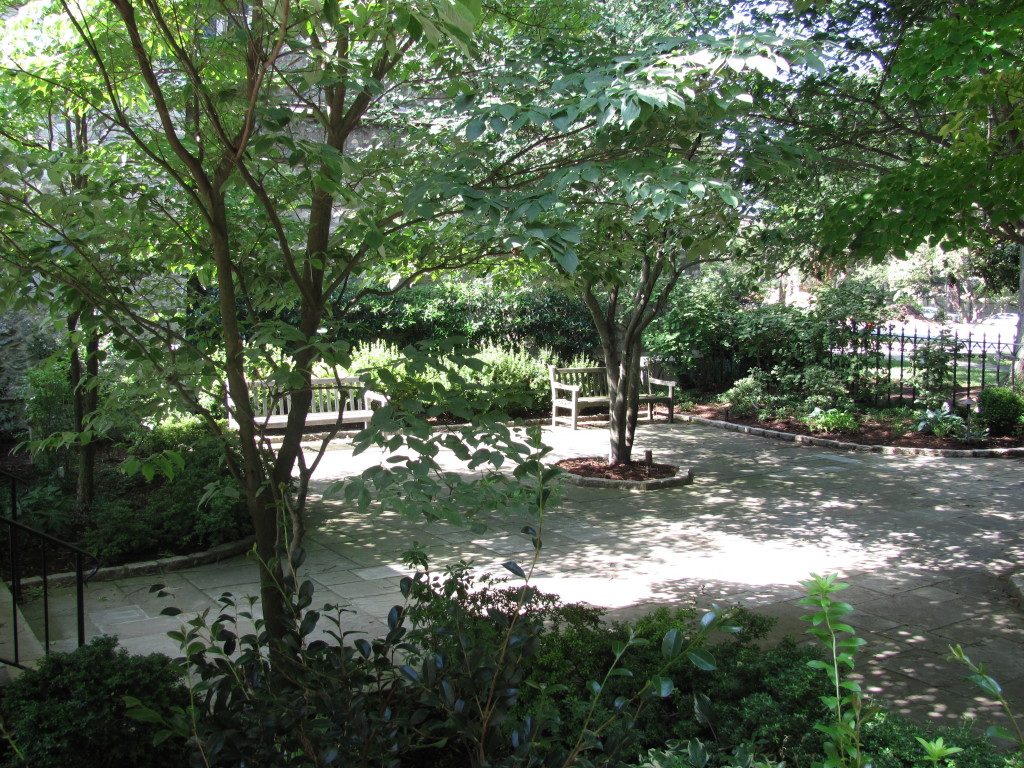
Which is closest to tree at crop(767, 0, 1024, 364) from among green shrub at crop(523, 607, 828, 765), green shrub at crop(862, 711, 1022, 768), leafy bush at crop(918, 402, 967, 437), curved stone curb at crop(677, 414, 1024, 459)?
green shrub at crop(523, 607, 828, 765)

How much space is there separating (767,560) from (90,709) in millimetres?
5464

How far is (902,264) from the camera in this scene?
122ft

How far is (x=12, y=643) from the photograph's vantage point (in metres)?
4.45

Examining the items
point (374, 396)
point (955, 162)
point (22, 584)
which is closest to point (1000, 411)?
point (955, 162)

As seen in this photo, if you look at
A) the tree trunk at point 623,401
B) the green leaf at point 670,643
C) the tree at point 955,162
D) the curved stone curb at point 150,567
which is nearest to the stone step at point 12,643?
the curved stone curb at point 150,567

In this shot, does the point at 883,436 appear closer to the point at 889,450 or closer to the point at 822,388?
the point at 889,450

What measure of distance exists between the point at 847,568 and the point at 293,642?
17.4 ft

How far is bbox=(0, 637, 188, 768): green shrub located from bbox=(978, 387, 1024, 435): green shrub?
12840 millimetres

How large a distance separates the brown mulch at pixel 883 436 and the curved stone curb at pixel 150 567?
973cm

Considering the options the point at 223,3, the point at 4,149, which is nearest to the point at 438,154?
the point at 223,3

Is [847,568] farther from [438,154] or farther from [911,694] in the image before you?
[438,154]

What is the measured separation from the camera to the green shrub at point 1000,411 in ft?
40.6

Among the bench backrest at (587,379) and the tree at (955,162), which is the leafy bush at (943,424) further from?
the tree at (955,162)

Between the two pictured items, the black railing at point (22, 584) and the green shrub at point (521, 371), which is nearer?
the black railing at point (22, 584)
